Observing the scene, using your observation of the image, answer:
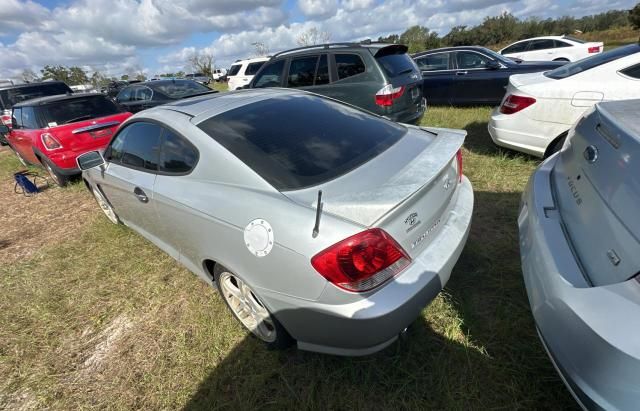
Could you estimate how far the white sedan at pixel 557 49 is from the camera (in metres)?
10.1

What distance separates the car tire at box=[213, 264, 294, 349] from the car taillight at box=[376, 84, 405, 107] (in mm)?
3864

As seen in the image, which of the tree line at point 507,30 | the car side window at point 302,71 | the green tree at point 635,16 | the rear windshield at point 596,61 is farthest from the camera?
the tree line at point 507,30

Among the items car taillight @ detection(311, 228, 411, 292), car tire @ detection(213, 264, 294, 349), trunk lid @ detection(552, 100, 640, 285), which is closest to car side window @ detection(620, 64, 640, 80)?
trunk lid @ detection(552, 100, 640, 285)

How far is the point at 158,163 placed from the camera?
2.38m

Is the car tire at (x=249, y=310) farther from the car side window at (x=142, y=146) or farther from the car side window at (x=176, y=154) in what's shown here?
the car side window at (x=142, y=146)

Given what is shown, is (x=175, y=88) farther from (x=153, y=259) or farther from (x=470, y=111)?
(x=470, y=111)

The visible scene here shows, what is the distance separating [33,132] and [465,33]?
49.6 metres

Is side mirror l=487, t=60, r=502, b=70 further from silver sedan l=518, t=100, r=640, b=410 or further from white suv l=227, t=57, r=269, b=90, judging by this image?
white suv l=227, t=57, r=269, b=90

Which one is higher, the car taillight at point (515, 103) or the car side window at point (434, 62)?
the car side window at point (434, 62)

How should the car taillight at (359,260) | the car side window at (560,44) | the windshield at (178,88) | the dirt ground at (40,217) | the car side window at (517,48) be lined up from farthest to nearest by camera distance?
1. the car side window at (517,48)
2. the car side window at (560,44)
3. the windshield at (178,88)
4. the dirt ground at (40,217)
5. the car taillight at (359,260)

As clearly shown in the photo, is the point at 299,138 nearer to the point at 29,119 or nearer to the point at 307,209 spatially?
the point at 307,209

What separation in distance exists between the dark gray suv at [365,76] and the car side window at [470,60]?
2.35m

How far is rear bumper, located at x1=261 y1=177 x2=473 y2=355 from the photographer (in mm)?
1447

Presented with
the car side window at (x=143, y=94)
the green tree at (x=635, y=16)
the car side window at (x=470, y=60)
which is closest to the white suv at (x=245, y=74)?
the car side window at (x=143, y=94)
